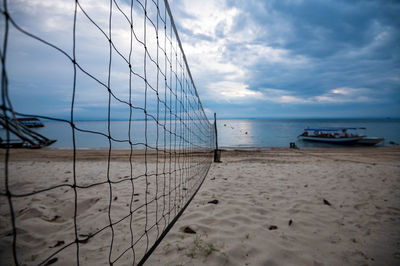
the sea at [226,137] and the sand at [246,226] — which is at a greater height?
the sea at [226,137]

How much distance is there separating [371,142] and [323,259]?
1980cm

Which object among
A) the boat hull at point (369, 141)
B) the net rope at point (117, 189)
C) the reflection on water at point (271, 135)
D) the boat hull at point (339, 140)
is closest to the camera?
the net rope at point (117, 189)

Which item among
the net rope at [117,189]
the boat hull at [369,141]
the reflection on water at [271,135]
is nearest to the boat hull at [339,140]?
the boat hull at [369,141]

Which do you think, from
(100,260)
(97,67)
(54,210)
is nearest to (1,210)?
(54,210)

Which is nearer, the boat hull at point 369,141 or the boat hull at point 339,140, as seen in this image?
the boat hull at point 369,141

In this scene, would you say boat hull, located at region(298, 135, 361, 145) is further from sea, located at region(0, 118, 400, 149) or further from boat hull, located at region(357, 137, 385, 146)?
sea, located at region(0, 118, 400, 149)

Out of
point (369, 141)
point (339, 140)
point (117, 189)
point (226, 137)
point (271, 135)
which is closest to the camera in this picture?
point (117, 189)

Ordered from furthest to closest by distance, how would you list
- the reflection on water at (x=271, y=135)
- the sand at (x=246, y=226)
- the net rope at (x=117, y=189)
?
the reflection on water at (x=271, y=135) → the sand at (x=246, y=226) → the net rope at (x=117, y=189)

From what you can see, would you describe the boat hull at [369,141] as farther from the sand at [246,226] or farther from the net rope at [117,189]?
the net rope at [117,189]

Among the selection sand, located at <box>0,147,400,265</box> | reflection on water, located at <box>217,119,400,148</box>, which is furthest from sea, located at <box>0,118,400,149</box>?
sand, located at <box>0,147,400,265</box>

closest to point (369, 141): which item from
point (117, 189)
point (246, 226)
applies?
point (246, 226)

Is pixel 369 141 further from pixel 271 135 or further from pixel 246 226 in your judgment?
pixel 246 226

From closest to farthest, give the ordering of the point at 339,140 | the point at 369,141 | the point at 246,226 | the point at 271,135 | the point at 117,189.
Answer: the point at 246,226 < the point at 117,189 < the point at 369,141 < the point at 339,140 < the point at 271,135

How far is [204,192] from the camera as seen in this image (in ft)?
9.82
